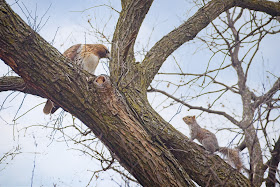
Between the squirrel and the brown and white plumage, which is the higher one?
the brown and white plumage

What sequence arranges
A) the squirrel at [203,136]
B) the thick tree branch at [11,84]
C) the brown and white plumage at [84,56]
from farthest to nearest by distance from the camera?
the squirrel at [203,136]
the brown and white plumage at [84,56]
the thick tree branch at [11,84]

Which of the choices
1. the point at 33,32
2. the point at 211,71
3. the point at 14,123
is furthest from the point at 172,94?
the point at 33,32

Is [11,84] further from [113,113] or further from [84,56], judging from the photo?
[113,113]

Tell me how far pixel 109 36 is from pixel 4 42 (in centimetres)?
206

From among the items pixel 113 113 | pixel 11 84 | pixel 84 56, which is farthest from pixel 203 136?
pixel 11 84

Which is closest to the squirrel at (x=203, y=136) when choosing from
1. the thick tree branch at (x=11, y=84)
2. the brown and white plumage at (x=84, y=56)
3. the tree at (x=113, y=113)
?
the tree at (x=113, y=113)

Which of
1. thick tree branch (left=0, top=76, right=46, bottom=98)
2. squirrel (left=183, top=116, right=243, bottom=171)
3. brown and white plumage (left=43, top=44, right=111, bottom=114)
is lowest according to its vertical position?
squirrel (left=183, top=116, right=243, bottom=171)

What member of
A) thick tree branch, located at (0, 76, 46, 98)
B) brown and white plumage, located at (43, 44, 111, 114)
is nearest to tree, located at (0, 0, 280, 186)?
thick tree branch, located at (0, 76, 46, 98)

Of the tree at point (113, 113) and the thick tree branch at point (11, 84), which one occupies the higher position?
the thick tree branch at point (11, 84)

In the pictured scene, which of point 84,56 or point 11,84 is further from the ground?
point 84,56

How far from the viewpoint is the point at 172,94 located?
644 centimetres

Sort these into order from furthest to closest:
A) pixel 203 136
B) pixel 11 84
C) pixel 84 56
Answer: pixel 203 136, pixel 84 56, pixel 11 84

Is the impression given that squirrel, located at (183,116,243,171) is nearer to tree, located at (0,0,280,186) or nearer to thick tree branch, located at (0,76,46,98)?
tree, located at (0,0,280,186)

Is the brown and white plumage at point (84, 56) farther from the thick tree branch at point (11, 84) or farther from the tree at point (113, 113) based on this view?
the tree at point (113, 113)
